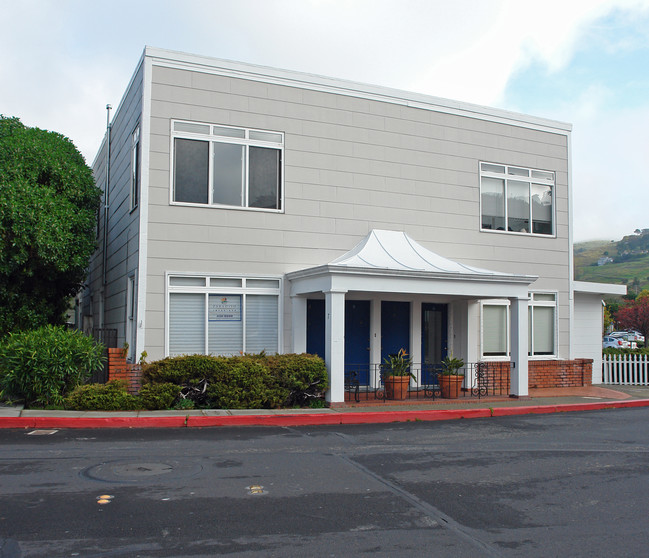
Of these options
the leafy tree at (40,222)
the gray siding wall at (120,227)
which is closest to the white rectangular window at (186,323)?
the gray siding wall at (120,227)

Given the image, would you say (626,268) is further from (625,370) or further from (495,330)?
(495,330)

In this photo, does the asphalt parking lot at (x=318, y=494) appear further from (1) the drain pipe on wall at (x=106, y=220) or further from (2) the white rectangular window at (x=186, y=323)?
(1) the drain pipe on wall at (x=106, y=220)

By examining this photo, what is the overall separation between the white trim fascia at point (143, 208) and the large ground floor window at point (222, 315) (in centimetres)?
54

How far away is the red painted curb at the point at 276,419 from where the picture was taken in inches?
413

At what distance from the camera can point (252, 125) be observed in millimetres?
14539

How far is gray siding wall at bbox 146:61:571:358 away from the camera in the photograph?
540 inches

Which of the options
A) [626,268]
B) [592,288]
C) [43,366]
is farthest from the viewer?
[626,268]

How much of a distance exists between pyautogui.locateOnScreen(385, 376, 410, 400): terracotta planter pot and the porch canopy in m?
1.51

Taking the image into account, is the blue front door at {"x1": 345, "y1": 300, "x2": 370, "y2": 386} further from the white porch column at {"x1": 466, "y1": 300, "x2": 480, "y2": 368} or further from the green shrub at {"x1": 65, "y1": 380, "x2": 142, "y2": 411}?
the green shrub at {"x1": 65, "y1": 380, "x2": 142, "y2": 411}

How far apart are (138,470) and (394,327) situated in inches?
367

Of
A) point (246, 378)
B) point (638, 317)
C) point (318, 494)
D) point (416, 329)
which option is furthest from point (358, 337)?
point (638, 317)

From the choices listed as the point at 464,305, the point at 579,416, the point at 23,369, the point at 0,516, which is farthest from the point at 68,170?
the point at 579,416

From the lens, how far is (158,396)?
11992 mm

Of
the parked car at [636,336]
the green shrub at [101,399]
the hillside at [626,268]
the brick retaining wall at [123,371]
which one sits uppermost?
the hillside at [626,268]
